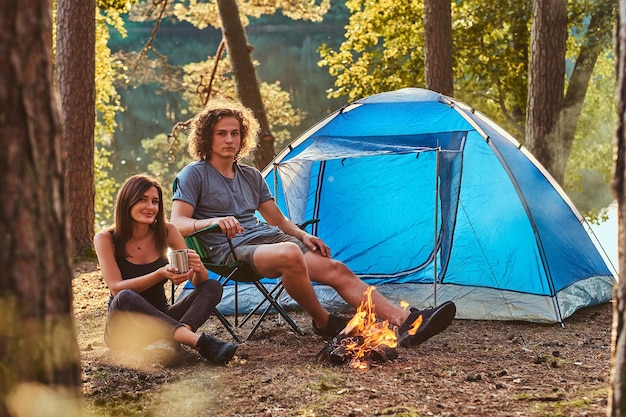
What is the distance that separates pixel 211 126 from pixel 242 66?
3.65m

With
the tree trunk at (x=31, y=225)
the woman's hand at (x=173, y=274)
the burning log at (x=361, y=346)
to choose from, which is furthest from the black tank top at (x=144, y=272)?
the tree trunk at (x=31, y=225)

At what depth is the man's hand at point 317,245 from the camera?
3.99 metres

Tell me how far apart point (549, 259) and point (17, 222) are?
369 centimetres

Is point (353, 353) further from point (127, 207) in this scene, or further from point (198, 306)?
point (127, 207)

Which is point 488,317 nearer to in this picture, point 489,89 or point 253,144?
point 253,144

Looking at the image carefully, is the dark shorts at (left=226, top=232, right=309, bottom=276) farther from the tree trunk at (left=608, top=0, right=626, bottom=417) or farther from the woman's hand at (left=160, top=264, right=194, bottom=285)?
the tree trunk at (left=608, top=0, right=626, bottom=417)

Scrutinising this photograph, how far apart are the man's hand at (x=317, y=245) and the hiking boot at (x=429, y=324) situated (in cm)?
53

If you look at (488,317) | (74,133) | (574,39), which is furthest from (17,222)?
(574,39)

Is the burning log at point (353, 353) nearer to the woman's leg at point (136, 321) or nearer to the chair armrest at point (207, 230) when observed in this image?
the woman's leg at point (136, 321)

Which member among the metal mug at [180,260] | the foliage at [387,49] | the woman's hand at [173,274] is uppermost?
the foliage at [387,49]

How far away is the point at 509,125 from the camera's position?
13.8m

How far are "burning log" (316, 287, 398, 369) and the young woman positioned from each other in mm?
412

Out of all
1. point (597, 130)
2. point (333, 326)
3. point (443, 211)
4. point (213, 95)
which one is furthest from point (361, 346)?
point (597, 130)

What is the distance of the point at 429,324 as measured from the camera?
3.62 metres
